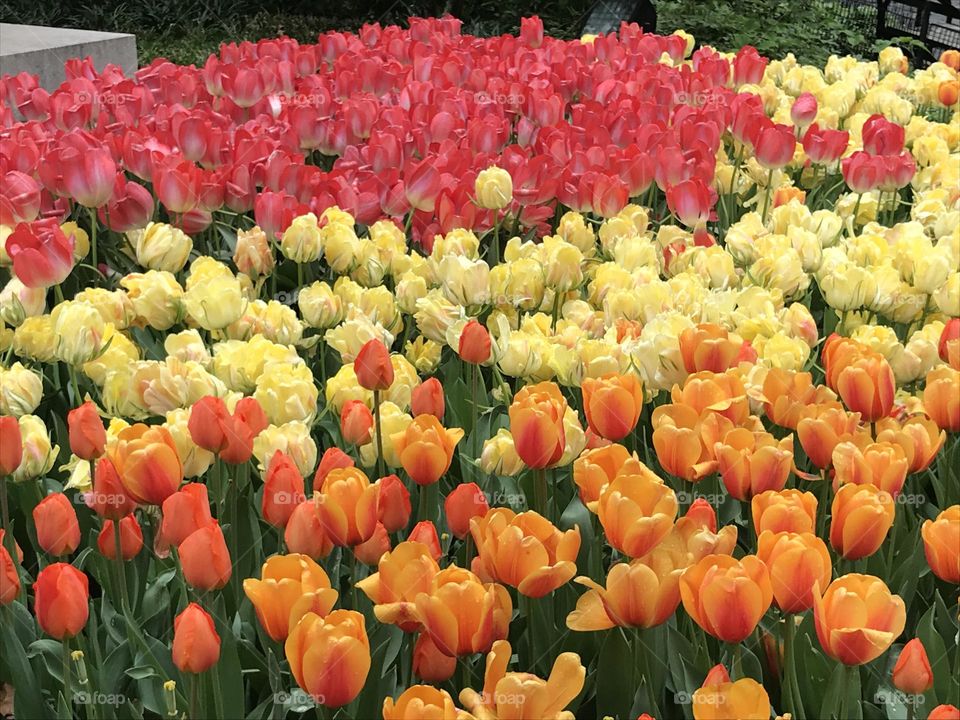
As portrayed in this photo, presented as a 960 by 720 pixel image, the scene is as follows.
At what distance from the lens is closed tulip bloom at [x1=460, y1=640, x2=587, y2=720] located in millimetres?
1114

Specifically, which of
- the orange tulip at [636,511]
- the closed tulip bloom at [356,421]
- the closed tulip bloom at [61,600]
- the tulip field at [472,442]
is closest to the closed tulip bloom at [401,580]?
the tulip field at [472,442]

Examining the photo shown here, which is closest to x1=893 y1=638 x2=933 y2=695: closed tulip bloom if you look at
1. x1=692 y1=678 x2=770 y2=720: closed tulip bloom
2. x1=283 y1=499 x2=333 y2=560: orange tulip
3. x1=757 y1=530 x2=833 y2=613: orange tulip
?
x1=757 y1=530 x2=833 y2=613: orange tulip

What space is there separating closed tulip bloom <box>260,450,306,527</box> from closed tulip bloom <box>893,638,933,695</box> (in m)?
0.73

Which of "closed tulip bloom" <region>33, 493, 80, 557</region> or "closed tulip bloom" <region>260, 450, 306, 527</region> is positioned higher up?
"closed tulip bloom" <region>260, 450, 306, 527</region>

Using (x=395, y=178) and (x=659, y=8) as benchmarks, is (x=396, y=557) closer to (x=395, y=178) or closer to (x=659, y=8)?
(x=395, y=178)

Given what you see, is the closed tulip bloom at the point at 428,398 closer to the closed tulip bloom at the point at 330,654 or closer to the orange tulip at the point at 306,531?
the orange tulip at the point at 306,531

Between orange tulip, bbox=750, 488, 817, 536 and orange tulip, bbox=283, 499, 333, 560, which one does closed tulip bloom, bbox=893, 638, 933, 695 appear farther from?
orange tulip, bbox=283, 499, 333, 560

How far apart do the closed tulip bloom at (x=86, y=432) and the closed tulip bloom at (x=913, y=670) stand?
105 cm

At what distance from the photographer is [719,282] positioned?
262 centimetres

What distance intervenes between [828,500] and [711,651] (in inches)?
16.4

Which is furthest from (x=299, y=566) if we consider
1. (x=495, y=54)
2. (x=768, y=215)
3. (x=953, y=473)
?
(x=495, y=54)

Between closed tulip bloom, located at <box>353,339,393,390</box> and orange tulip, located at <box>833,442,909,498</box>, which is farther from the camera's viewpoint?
closed tulip bloom, located at <box>353,339,393,390</box>

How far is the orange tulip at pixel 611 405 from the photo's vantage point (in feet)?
5.34

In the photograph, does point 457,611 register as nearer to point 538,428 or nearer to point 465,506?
point 465,506
